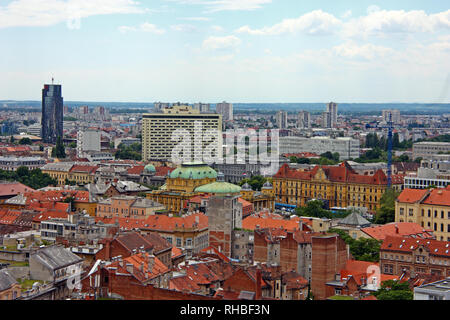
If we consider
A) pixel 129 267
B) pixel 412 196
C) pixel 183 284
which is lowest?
pixel 183 284

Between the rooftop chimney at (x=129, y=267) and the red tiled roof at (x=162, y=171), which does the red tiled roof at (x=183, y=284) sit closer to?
the rooftop chimney at (x=129, y=267)

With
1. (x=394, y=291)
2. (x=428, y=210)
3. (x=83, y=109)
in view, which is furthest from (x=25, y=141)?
(x=394, y=291)

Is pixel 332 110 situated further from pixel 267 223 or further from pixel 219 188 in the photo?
pixel 267 223

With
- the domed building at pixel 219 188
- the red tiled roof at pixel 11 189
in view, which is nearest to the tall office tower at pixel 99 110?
the red tiled roof at pixel 11 189

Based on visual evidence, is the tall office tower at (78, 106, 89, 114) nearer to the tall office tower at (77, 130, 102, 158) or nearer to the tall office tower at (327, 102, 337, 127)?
the tall office tower at (327, 102, 337, 127)
